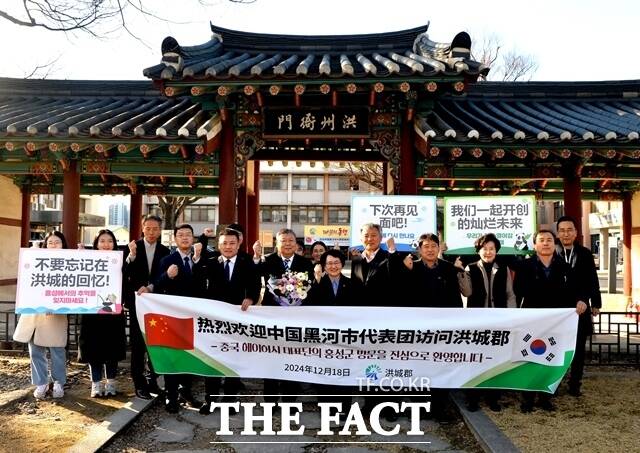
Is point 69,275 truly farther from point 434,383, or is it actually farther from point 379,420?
point 434,383

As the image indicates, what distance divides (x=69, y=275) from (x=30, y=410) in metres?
1.53

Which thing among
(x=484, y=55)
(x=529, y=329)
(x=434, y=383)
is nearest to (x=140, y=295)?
(x=434, y=383)

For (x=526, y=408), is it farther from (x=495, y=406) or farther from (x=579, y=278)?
(x=579, y=278)

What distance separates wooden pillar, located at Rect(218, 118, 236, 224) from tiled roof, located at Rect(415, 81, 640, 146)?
300 cm

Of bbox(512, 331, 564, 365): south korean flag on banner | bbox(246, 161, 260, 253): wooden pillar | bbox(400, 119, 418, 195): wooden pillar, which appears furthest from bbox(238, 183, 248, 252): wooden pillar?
bbox(512, 331, 564, 365): south korean flag on banner

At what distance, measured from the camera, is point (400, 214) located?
6.57 metres

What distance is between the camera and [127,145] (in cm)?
720

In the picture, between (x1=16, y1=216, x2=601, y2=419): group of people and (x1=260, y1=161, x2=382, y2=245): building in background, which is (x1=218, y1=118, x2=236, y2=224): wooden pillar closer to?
(x1=16, y1=216, x2=601, y2=419): group of people

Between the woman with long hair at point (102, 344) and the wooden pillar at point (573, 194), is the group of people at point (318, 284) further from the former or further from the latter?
the wooden pillar at point (573, 194)

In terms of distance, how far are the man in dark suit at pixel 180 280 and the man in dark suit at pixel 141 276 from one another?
0.26 meters

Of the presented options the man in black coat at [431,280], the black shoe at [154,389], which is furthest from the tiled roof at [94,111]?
the man in black coat at [431,280]

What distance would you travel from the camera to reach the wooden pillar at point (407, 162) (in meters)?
7.48

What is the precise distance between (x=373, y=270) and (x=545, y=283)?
199 centimetres

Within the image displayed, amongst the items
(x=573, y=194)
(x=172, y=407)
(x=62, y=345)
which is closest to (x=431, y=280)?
(x=172, y=407)
